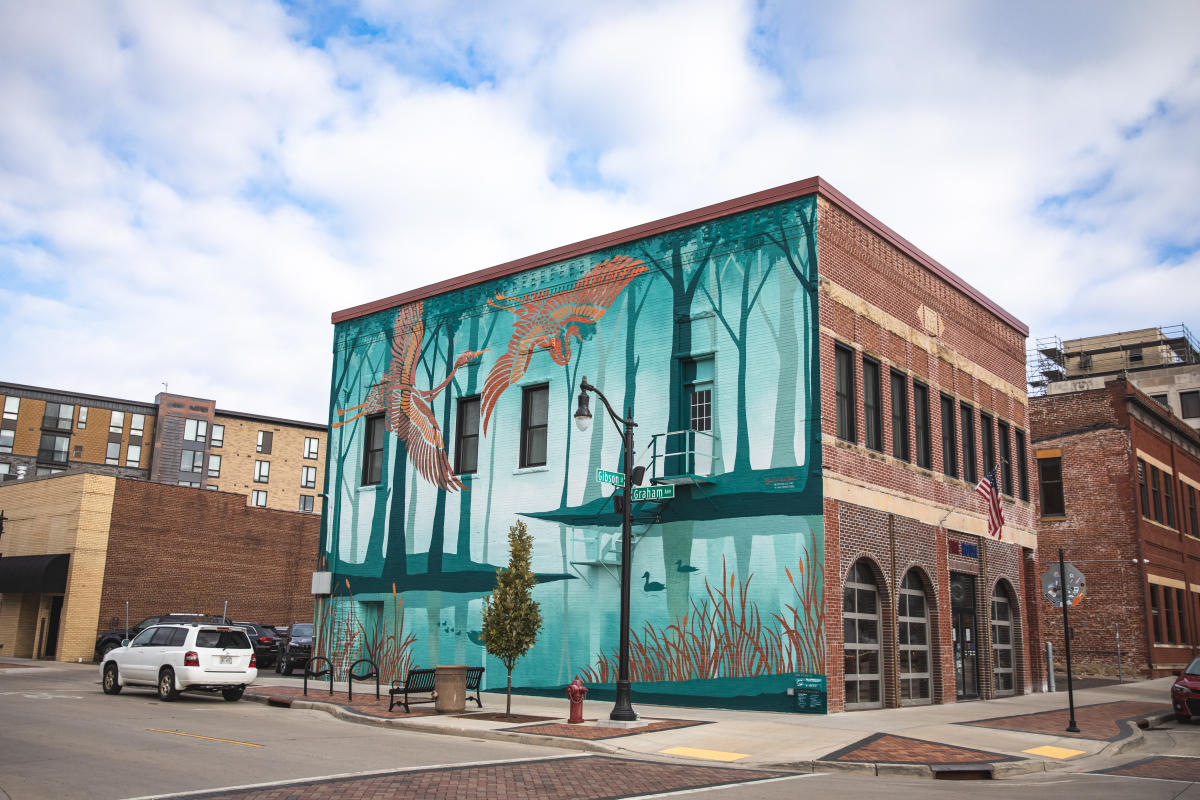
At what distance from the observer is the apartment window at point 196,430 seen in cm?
8462

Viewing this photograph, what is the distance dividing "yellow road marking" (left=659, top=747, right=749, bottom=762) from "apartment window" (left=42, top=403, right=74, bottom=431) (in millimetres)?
79452

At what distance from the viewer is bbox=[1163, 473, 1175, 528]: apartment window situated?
134 feet

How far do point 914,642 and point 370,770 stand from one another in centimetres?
1532

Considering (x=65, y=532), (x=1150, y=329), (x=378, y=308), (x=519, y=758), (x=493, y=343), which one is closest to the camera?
(x=519, y=758)

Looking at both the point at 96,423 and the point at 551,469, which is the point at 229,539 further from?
the point at 96,423

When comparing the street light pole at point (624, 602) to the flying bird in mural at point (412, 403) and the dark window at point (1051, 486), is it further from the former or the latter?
the dark window at point (1051, 486)

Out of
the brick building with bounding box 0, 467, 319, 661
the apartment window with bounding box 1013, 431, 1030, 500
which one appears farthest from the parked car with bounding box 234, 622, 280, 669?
→ the apartment window with bounding box 1013, 431, 1030, 500

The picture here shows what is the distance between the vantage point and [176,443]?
84125 millimetres

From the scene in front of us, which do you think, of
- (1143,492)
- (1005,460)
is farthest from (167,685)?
(1143,492)

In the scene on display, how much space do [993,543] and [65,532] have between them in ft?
117

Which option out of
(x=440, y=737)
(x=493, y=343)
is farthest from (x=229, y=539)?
(x=440, y=737)

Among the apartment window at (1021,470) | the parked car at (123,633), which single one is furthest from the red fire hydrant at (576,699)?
the parked car at (123,633)

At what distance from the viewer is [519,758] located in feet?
44.8

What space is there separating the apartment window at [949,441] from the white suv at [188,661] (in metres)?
18.1
